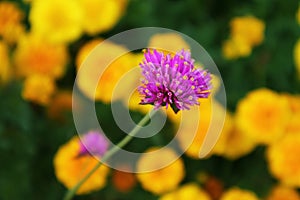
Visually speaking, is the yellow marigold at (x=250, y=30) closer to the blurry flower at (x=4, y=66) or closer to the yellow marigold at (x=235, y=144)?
the yellow marigold at (x=235, y=144)

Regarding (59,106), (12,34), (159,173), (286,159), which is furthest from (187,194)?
(12,34)

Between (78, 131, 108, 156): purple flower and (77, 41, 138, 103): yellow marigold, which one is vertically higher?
(78, 131, 108, 156): purple flower

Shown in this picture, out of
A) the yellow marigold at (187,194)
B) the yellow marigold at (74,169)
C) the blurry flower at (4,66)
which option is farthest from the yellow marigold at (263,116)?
the blurry flower at (4,66)

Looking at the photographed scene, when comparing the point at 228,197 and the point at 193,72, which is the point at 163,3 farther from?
the point at 193,72

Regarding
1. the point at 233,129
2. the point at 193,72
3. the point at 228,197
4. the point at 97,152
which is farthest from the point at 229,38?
the point at 193,72

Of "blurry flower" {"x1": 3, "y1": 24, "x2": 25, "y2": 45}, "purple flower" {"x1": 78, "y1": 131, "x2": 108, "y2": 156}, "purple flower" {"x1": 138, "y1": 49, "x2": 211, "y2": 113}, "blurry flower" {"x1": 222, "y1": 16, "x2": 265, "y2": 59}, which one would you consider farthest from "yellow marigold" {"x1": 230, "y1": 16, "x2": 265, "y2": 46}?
"purple flower" {"x1": 138, "y1": 49, "x2": 211, "y2": 113}

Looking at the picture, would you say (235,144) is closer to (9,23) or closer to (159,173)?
(159,173)

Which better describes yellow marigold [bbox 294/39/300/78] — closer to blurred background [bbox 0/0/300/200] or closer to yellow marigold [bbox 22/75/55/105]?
blurred background [bbox 0/0/300/200]
